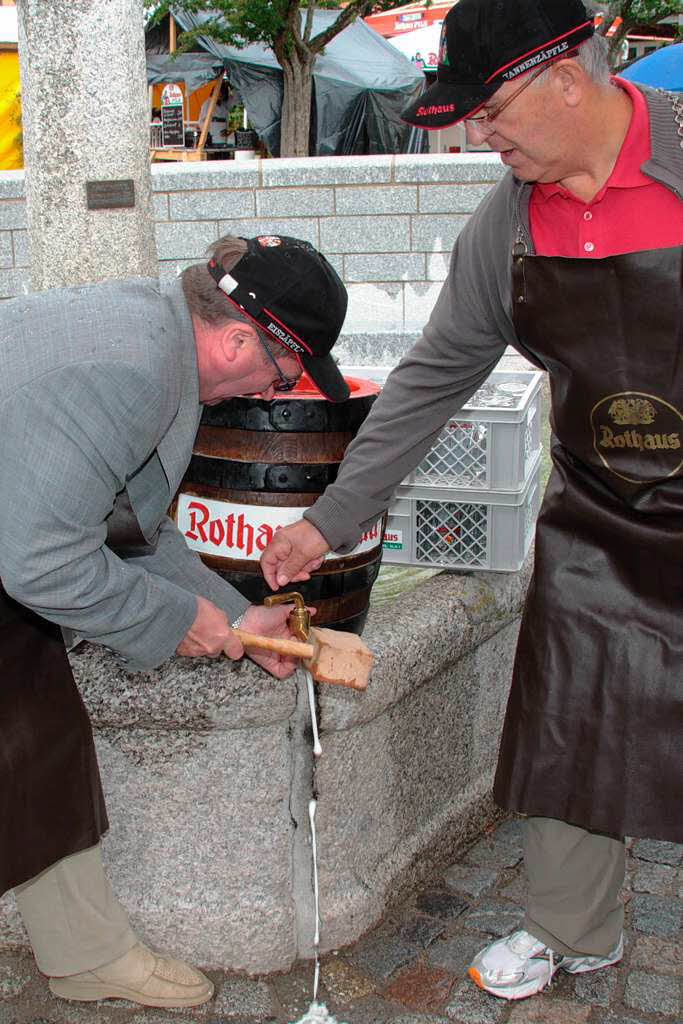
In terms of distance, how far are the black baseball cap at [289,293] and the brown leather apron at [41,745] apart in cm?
44

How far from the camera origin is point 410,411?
8.48ft

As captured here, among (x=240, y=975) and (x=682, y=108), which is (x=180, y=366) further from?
(x=240, y=975)

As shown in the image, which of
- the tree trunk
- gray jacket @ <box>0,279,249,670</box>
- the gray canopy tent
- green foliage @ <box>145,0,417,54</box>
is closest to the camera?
gray jacket @ <box>0,279,249,670</box>

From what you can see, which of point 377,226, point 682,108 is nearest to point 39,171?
point 682,108

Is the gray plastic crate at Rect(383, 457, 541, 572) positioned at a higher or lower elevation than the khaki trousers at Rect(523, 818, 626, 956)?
higher

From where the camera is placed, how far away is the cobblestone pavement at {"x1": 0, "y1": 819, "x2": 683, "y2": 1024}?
2.61 metres

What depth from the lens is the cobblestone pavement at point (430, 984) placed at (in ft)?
8.57

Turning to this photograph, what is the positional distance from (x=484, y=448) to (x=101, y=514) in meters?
1.39

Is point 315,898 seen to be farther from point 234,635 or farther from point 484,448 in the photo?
point 484,448

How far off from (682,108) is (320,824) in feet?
5.84

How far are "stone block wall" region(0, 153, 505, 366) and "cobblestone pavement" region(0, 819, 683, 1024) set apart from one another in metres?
5.76

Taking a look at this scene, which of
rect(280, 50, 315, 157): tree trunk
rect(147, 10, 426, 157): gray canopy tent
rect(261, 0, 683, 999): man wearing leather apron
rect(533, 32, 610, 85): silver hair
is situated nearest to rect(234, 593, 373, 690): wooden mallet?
rect(261, 0, 683, 999): man wearing leather apron

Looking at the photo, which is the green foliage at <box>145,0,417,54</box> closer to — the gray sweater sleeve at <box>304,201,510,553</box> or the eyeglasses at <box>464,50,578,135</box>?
the gray sweater sleeve at <box>304,201,510,553</box>

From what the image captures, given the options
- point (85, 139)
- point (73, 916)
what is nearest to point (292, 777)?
point (73, 916)
